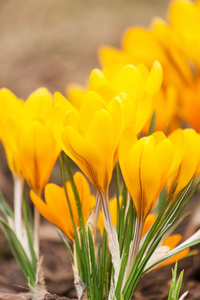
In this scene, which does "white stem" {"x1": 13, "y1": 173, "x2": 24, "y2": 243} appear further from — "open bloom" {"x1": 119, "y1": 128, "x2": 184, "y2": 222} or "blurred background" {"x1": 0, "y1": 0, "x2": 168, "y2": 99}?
"blurred background" {"x1": 0, "y1": 0, "x2": 168, "y2": 99}

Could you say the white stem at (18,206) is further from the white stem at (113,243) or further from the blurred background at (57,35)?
the blurred background at (57,35)

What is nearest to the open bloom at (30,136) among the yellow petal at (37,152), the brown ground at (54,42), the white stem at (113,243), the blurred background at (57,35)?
the yellow petal at (37,152)

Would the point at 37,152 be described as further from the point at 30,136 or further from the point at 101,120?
the point at 101,120

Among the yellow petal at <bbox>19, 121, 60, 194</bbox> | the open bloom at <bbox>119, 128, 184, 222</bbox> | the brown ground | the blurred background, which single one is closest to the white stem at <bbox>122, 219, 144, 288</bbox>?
the open bloom at <bbox>119, 128, 184, 222</bbox>

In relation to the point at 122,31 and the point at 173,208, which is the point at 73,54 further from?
the point at 173,208

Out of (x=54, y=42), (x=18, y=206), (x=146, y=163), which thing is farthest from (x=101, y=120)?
(x=54, y=42)

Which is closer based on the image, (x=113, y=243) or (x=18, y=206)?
(x=113, y=243)
